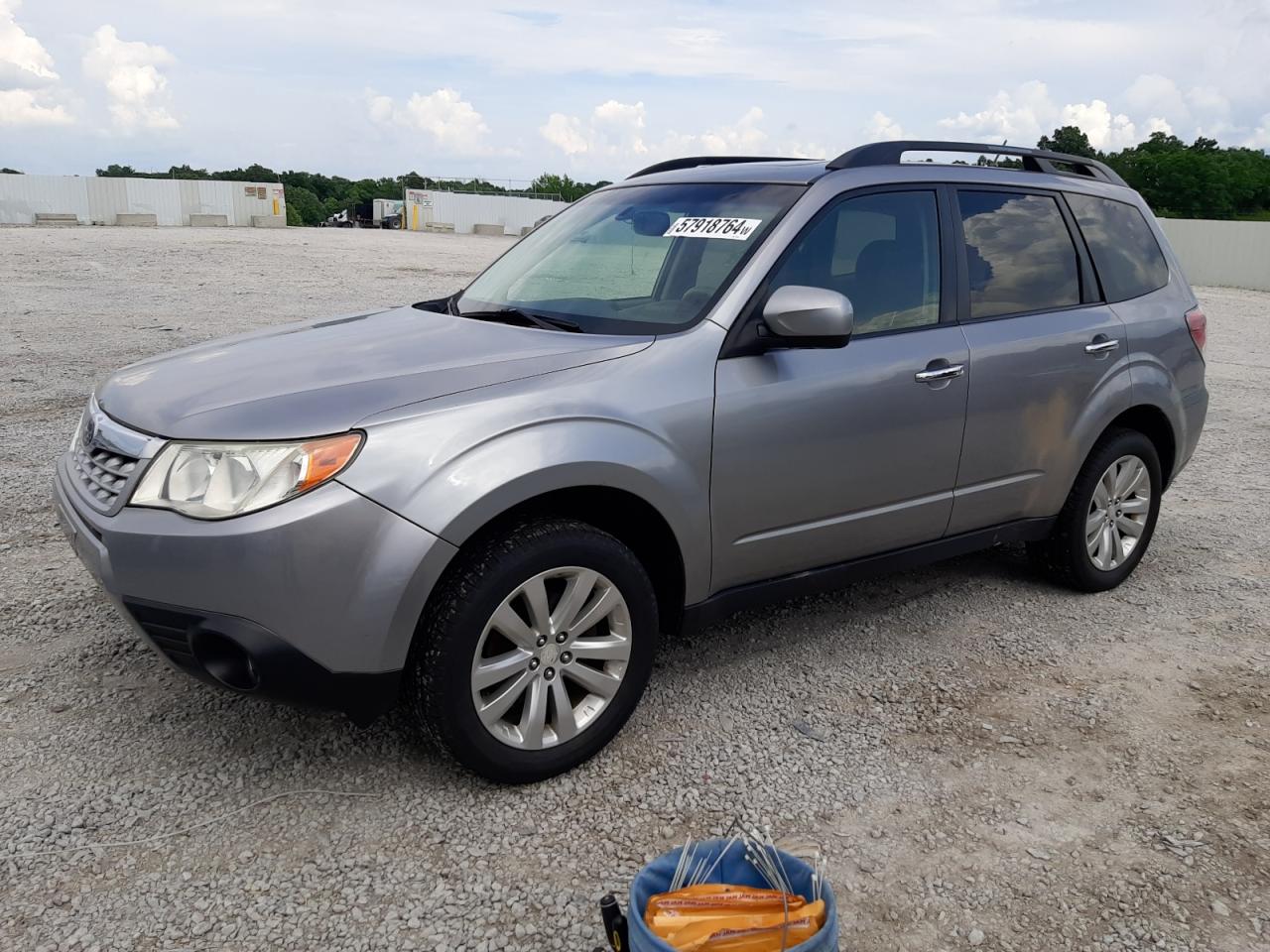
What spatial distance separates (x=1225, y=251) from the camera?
1246 inches

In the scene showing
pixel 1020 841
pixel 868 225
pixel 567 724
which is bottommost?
pixel 1020 841

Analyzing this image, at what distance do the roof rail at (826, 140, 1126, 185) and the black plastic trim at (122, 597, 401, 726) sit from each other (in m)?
2.42

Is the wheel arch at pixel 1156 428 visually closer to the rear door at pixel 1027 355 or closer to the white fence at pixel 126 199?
the rear door at pixel 1027 355

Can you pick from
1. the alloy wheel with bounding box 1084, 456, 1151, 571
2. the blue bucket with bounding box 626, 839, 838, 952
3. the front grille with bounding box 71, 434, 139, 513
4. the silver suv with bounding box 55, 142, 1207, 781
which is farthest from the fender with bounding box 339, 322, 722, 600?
the alloy wheel with bounding box 1084, 456, 1151, 571

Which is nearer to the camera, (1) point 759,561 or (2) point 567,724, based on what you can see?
(2) point 567,724

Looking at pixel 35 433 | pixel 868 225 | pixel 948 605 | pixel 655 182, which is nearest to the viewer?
pixel 868 225

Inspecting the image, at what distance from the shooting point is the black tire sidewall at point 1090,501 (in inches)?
181

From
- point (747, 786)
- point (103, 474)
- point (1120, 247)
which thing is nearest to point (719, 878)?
point (747, 786)

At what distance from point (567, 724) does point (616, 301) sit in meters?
1.44

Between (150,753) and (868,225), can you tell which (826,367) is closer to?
(868,225)

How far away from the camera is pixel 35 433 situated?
6949mm

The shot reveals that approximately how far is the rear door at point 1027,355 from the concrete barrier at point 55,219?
139ft

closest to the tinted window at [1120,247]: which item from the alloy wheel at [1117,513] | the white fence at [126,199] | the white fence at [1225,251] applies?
the alloy wheel at [1117,513]

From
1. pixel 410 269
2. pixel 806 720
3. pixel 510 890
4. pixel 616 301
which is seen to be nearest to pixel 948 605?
pixel 806 720
